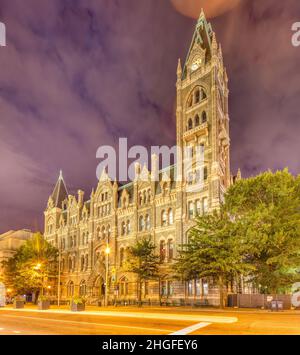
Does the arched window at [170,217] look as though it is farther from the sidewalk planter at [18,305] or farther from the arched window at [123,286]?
the sidewalk planter at [18,305]

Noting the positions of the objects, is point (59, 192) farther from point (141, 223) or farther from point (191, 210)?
point (191, 210)

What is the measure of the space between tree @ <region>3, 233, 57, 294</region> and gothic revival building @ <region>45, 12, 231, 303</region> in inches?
188

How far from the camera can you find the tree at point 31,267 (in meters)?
55.5

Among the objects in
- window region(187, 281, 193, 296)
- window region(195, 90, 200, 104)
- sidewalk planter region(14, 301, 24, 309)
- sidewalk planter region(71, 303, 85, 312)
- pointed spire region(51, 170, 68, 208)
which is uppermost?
window region(195, 90, 200, 104)

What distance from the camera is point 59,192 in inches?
3027

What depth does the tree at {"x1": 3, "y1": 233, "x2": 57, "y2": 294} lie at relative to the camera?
182 ft

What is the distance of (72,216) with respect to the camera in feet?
222

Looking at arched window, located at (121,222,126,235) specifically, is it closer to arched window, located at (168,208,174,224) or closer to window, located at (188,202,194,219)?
arched window, located at (168,208,174,224)

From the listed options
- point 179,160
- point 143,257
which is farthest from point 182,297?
point 179,160

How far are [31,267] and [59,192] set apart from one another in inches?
898

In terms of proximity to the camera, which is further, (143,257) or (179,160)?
(179,160)

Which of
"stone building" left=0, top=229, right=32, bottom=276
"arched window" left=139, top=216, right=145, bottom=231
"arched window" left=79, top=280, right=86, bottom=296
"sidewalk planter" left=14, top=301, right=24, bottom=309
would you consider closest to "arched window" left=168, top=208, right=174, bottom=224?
"arched window" left=139, top=216, right=145, bottom=231
